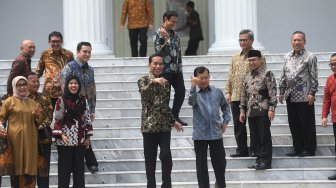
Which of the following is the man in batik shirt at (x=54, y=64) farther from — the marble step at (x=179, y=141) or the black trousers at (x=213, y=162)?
the black trousers at (x=213, y=162)

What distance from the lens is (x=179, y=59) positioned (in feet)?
43.7

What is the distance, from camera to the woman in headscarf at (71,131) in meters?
11.8

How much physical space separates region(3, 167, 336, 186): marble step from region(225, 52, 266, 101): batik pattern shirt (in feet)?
3.55

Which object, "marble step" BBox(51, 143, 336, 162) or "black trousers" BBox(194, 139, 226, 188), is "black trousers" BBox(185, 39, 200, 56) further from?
"black trousers" BBox(194, 139, 226, 188)

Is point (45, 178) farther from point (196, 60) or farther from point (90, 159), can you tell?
point (196, 60)

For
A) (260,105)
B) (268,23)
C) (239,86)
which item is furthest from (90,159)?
(268,23)

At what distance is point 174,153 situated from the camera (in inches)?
534

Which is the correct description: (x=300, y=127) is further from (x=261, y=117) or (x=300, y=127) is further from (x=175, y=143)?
(x=175, y=143)

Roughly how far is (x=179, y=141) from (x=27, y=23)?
8.74 metres

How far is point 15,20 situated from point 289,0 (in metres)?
5.88

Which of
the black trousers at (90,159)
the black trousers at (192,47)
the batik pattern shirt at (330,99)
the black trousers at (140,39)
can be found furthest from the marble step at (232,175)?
→ the black trousers at (192,47)

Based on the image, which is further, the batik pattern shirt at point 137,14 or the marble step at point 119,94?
the batik pattern shirt at point 137,14

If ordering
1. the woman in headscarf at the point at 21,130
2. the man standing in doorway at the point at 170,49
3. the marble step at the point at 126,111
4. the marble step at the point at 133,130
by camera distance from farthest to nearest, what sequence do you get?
the marble step at the point at 126,111
the marble step at the point at 133,130
the man standing in doorway at the point at 170,49
the woman in headscarf at the point at 21,130

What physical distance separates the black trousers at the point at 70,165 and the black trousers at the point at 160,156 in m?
0.79
